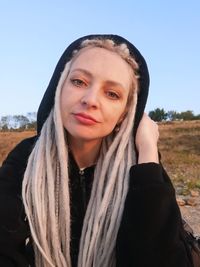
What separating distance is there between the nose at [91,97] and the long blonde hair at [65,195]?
0.16m

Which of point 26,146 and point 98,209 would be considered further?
point 26,146

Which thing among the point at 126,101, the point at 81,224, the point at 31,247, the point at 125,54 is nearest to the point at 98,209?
the point at 81,224

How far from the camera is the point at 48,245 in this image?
2.59m

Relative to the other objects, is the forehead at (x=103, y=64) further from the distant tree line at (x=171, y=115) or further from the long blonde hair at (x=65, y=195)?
the distant tree line at (x=171, y=115)

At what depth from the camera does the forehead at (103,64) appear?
103 inches

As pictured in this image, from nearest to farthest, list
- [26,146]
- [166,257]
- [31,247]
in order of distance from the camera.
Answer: [166,257] → [31,247] → [26,146]

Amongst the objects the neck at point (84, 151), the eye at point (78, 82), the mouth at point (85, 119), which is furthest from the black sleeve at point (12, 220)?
the eye at point (78, 82)

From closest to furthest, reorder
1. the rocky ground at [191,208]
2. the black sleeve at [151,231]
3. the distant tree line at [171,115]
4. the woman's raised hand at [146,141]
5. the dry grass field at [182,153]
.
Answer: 1. the black sleeve at [151,231]
2. the woman's raised hand at [146,141]
3. the rocky ground at [191,208]
4. the dry grass field at [182,153]
5. the distant tree line at [171,115]

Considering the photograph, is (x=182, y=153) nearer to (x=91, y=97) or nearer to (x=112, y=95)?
(x=112, y=95)

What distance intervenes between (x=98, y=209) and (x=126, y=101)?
582 mm

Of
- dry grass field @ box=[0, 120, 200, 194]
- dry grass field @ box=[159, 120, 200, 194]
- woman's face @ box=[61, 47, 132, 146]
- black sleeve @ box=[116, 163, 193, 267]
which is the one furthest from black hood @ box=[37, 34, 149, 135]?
dry grass field @ box=[0, 120, 200, 194]

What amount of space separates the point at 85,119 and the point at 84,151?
29 centimetres

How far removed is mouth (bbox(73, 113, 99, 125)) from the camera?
2.56m

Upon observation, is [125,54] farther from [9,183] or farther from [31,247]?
[31,247]
